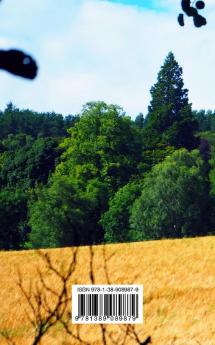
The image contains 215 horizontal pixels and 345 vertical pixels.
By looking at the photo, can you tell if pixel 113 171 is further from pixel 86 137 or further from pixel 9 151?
pixel 9 151

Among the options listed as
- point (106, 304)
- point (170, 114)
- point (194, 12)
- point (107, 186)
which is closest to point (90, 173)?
point (107, 186)

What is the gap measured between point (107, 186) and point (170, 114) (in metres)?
16.8

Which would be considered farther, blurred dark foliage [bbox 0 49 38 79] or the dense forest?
the dense forest

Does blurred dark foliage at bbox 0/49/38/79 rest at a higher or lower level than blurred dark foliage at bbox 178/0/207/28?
lower

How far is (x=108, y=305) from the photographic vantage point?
504 centimetres

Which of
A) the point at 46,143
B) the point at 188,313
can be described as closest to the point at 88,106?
the point at 46,143

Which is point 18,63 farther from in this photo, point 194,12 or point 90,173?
point 90,173

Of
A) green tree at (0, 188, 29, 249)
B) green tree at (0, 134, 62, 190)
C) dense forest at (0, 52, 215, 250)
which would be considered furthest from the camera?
green tree at (0, 134, 62, 190)

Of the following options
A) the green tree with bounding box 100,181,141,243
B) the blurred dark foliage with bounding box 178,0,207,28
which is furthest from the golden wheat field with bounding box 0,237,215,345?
the green tree with bounding box 100,181,141,243

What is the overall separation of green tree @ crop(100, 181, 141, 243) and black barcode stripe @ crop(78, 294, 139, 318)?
168 ft

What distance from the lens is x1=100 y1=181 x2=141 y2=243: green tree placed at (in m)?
57.2

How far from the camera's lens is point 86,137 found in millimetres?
63156

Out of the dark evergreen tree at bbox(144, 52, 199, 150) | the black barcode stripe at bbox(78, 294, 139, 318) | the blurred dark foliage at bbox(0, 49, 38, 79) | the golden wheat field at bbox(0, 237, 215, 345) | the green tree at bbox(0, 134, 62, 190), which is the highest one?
the dark evergreen tree at bbox(144, 52, 199, 150)

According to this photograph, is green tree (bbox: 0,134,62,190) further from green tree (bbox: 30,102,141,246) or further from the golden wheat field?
the golden wheat field
